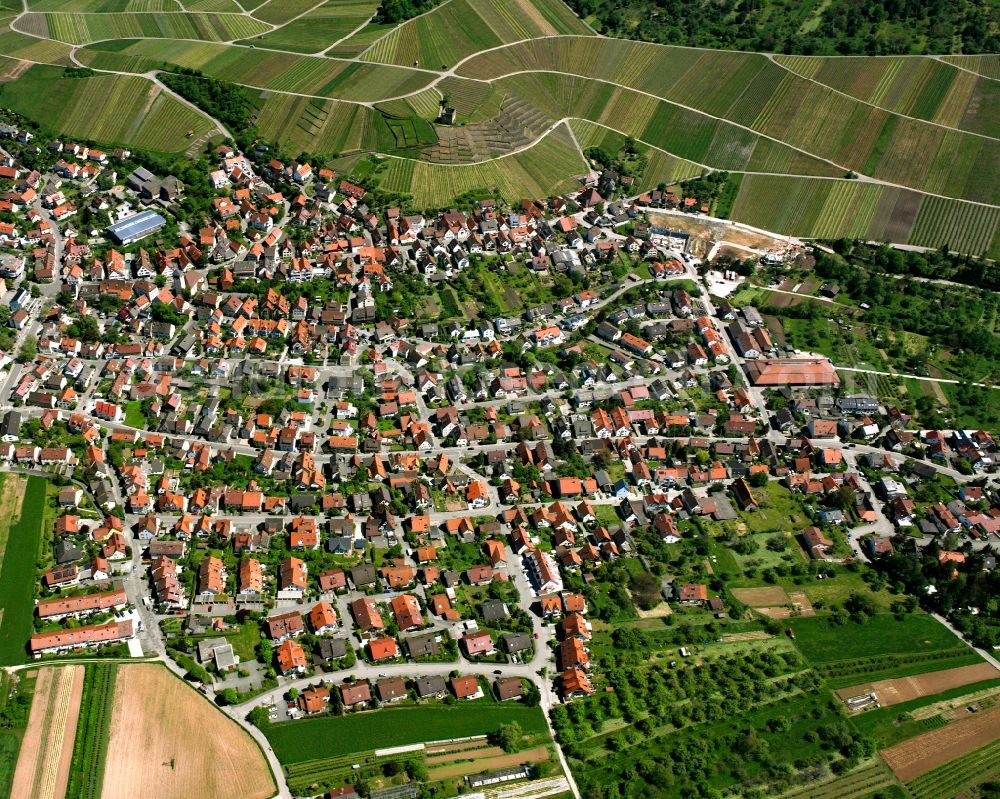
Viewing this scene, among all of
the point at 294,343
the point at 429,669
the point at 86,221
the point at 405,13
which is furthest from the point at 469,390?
the point at 405,13

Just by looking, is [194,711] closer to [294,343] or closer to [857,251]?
[294,343]

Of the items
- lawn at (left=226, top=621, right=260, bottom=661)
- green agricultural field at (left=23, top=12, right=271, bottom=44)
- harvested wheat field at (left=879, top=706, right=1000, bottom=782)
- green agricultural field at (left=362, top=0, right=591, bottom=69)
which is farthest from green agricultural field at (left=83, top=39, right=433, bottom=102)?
harvested wheat field at (left=879, top=706, right=1000, bottom=782)

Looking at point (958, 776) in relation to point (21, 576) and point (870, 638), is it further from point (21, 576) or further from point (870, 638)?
point (21, 576)

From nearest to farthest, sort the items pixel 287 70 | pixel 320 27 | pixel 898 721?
1. pixel 898 721
2. pixel 287 70
3. pixel 320 27

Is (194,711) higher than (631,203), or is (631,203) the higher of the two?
(631,203)

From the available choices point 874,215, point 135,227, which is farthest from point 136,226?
point 874,215
